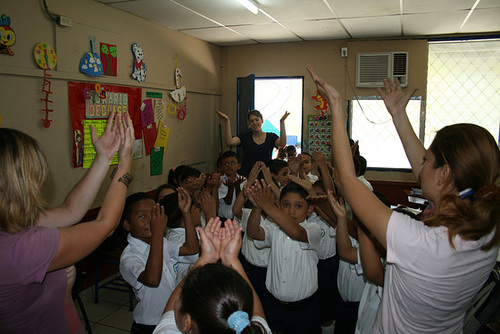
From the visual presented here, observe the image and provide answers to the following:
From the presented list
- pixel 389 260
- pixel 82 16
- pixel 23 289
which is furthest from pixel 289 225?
pixel 82 16

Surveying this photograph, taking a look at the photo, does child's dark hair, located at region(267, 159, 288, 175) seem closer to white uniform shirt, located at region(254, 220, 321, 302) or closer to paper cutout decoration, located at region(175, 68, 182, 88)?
white uniform shirt, located at region(254, 220, 321, 302)

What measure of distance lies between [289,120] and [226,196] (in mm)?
2602

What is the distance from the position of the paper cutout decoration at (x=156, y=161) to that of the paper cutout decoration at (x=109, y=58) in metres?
0.99

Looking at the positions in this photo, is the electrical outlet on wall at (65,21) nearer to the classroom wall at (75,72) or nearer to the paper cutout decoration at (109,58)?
the classroom wall at (75,72)

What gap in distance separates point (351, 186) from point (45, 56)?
8.78ft

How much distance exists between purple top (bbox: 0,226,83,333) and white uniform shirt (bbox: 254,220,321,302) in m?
1.18

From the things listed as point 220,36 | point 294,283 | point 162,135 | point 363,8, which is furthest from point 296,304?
point 220,36

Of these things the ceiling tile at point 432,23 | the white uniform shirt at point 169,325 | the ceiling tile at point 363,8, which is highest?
the ceiling tile at point 432,23

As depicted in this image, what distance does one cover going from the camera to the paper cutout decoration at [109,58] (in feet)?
11.0

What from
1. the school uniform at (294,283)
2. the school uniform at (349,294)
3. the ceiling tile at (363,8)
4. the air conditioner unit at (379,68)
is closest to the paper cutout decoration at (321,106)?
the air conditioner unit at (379,68)

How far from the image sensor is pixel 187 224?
181cm

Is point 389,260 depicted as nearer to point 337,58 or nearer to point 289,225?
point 289,225

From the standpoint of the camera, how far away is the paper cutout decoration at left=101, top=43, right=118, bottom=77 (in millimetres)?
3338

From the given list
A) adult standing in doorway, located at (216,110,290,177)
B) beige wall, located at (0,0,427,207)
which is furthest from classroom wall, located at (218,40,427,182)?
adult standing in doorway, located at (216,110,290,177)
